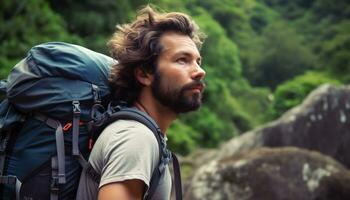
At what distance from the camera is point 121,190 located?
1.60 m

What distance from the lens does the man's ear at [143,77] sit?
1.91 meters

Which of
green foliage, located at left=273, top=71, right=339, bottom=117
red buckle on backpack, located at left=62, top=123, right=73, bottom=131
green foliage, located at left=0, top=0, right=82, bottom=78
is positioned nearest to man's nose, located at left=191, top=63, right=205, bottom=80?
red buckle on backpack, located at left=62, top=123, right=73, bottom=131

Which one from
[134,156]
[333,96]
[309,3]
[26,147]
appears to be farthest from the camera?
[309,3]

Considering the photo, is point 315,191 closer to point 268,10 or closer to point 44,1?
point 44,1

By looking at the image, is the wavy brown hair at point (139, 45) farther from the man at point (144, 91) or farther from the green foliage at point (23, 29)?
the green foliage at point (23, 29)

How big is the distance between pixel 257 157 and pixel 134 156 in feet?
14.7

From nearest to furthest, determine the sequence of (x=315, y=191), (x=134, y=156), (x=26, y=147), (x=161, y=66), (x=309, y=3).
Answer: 1. (x=134, y=156)
2. (x=26, y=147)
3. (x=161, y=66)
4. (x=315, y=191)
5. (x=309, y=3)

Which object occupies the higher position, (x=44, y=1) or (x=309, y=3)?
(x=44, y=1)

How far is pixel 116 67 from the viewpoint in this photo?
195cm

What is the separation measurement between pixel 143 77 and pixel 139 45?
111 millimetres

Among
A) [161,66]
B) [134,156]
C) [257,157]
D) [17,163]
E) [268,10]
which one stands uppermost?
[161,66]

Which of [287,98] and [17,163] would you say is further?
[287,98]

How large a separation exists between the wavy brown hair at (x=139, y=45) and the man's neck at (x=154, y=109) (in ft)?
0.10

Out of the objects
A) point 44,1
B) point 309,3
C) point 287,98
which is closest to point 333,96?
point 44,1
